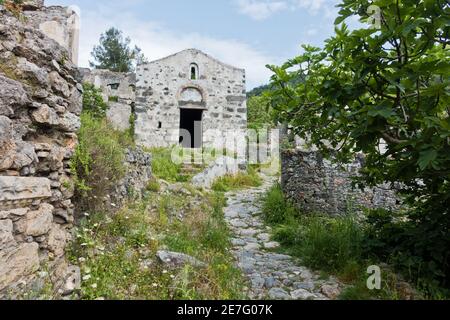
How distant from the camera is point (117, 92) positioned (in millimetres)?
17141

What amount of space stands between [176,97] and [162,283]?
1068cm

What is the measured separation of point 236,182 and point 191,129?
549cm

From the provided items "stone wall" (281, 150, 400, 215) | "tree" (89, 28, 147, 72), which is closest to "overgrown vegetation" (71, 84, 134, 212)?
"stone wall" (281, 150, 400, 215)

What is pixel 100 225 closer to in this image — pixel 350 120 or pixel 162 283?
pixel 162 283

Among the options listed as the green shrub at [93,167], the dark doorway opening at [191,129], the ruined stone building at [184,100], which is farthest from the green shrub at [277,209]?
A: the dark doorway opening at [191,129]

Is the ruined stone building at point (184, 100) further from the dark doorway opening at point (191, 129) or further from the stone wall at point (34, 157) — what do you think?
the stone wall at point (34, 157)

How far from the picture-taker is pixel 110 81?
19.5m

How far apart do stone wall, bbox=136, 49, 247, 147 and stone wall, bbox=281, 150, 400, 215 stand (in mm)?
6585

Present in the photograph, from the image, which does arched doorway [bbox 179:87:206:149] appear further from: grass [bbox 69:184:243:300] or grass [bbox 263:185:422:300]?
grass [bbox 69:184:243:300]

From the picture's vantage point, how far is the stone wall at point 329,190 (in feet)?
21.8

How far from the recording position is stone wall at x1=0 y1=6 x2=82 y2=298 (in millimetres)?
2465

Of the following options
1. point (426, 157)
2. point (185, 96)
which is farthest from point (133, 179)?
point (185, 96)

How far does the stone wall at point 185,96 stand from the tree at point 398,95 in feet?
30.4

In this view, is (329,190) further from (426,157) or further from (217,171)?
(426,157)
